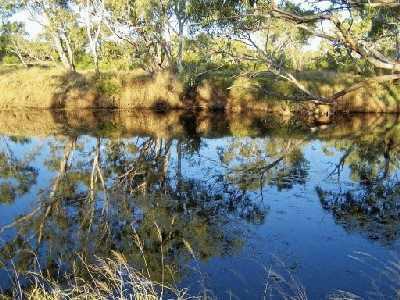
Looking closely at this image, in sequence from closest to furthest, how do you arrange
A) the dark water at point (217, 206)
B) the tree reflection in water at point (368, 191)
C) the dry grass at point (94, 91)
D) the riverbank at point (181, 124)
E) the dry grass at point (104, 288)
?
the dry grass at point (104, 288), the dark water at point (217, 206), the tree reflection in water at point (368, 191), the riverbank at point (181, 124), the dry grass at point (94, 91)

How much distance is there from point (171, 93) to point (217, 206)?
55.5ft

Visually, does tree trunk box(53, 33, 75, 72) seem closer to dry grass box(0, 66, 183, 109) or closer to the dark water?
dry grass box(0, 66, 183, 109)

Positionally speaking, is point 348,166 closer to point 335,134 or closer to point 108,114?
point 335,134

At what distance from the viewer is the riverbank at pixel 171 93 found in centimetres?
2511

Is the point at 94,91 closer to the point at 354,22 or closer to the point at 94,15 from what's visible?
the point at 94,15

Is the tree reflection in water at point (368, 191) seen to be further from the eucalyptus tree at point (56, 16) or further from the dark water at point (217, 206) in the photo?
the eucalyptus tree at point (56, 16)

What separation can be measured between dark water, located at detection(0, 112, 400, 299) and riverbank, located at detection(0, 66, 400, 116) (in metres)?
6.79

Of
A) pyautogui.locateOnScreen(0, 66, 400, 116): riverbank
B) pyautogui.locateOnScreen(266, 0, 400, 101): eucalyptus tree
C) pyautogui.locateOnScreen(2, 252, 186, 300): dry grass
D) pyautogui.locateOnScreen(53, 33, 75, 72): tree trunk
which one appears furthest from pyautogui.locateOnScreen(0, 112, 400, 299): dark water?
pyautogui.locateOnScreen(53, 33, 75, 72): tree trunk

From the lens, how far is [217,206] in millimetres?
9648

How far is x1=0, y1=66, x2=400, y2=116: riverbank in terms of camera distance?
2511 cm

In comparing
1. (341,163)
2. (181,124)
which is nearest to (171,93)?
(181,124)

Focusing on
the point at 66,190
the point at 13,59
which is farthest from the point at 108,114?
the point at 13,59

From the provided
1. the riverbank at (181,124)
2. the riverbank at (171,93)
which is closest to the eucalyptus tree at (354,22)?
the riverbank at (181,124)

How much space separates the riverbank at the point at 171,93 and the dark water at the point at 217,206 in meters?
6.79
